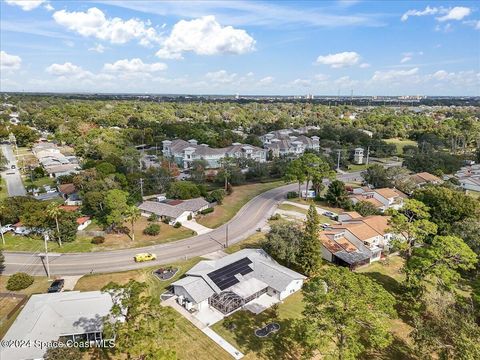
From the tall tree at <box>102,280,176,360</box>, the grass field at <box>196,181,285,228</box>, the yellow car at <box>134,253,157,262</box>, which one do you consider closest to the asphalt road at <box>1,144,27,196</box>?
the grass field at <box>196,181,285,228</box>

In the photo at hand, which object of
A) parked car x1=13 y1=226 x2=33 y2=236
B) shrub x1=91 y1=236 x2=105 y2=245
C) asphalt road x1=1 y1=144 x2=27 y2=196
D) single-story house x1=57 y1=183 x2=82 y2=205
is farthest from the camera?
asphalt road x1=1 y1=144 x2=27 y2=196

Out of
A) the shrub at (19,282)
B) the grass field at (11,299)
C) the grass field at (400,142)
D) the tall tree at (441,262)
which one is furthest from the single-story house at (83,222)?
the grass field at (400,142)

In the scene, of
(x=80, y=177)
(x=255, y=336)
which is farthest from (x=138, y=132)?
(x=255, y=336)

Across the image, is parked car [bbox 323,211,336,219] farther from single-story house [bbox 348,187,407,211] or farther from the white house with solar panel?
the white house with solar panel

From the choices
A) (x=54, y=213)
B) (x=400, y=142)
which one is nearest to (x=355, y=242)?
(x=54, y=213)

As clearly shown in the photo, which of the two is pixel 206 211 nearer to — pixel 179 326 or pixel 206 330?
pixel 179 326

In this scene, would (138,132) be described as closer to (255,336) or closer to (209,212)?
(209,212)
